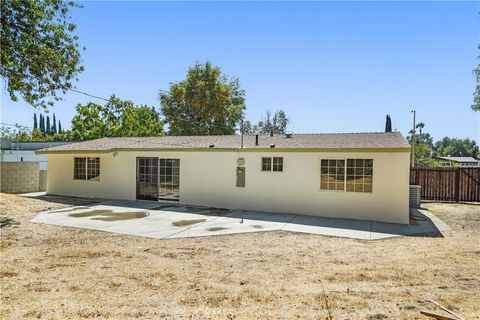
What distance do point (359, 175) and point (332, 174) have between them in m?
0.89

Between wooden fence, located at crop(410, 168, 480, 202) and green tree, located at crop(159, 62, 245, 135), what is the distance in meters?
19.5

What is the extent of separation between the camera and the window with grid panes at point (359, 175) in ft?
35.3

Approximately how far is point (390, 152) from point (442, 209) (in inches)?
194

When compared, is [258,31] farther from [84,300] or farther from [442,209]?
[84,300]

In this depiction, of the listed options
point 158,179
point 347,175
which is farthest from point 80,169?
point 347,175

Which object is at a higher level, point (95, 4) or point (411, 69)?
point (95, 4)

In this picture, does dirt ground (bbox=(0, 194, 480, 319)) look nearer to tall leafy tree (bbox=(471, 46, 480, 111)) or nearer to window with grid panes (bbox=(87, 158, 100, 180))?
window with grid panes (bbox=(87, 158, 100, 180))

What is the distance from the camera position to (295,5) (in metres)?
10.6

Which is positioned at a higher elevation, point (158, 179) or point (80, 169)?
point (80, 169)

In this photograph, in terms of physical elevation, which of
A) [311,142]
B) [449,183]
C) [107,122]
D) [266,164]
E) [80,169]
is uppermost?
[107,122]

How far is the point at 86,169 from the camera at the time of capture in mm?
16000

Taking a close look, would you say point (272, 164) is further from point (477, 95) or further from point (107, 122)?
point (107, 122)

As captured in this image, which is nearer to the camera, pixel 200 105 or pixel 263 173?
pixel 263 173

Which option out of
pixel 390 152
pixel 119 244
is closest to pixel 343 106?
pixel 390 152
